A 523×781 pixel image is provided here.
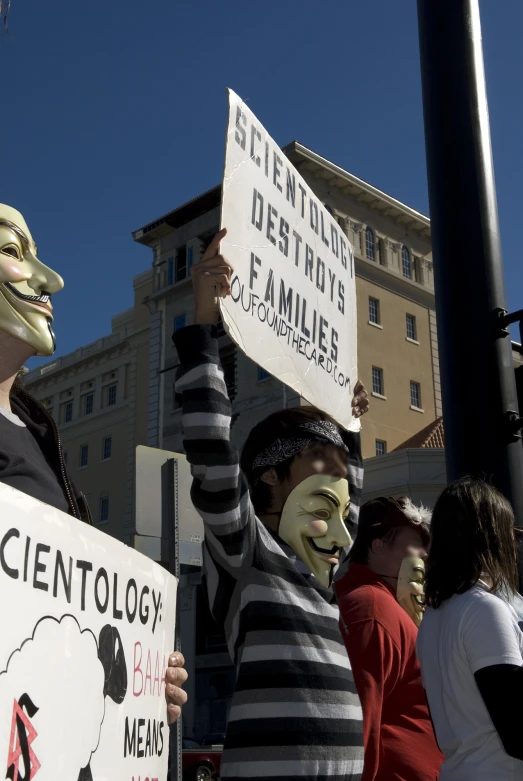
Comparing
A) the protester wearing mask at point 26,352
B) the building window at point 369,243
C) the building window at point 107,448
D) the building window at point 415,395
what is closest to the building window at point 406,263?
the building window at point 369,243

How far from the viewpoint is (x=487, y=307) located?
4426 millimetres

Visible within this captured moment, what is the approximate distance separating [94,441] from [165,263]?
29.3 feet

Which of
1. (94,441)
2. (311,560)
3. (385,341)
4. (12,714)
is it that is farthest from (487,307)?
(94,441)

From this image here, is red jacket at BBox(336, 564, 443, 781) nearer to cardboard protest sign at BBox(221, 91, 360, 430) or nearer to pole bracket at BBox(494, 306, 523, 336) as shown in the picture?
cardboard protest sign at BBox(221, 91, 360, 430)

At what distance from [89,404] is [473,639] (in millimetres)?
39518

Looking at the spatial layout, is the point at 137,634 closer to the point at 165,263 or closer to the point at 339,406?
the point at 339,406

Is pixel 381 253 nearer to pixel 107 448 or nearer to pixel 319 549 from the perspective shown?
pixel 107 448

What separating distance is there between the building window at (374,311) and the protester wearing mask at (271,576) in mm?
29249

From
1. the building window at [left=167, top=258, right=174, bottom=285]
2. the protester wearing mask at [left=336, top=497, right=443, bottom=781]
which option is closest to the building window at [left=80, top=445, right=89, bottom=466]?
the building window at [left=167, top=258, right=174, bottom=285]

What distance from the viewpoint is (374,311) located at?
105ft

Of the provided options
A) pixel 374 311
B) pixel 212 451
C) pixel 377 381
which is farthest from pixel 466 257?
pixel 374 311

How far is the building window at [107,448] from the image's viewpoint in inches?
1513

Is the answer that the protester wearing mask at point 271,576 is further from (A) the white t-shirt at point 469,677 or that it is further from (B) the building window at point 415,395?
(B) the building window at point 415,395

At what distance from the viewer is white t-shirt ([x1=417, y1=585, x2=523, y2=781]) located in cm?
215
